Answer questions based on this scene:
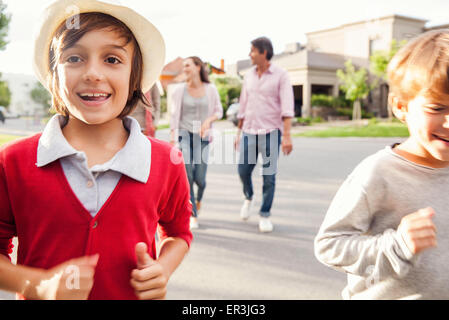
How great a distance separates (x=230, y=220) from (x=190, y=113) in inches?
49.7

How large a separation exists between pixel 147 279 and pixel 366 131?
13.9 m

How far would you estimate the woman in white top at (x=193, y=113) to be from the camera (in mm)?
4102

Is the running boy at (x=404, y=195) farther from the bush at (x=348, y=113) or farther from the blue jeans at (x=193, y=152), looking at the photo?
the bush at (x=348, y=113)

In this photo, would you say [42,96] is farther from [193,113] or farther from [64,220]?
[193,113]

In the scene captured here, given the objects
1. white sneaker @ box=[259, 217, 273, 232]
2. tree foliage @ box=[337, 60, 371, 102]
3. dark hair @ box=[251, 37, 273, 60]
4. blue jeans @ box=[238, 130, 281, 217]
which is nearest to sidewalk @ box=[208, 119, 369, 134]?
tree foliage @ box=[337, 60, 371, 102]

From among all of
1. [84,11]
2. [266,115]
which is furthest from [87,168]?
[266,115]

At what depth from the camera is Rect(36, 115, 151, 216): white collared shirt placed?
3.25 ft

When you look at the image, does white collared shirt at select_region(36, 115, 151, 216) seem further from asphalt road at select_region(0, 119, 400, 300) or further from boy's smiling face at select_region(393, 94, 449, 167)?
asphalt road at select_region(0, 119, 400, 300)

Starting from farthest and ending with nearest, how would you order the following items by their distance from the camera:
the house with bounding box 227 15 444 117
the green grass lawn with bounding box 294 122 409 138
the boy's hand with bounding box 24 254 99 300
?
the green grass lawn with bounding box 294 122 409 138
the house with bounding box 227 15 444 117
the boy's hand with bounding box 24 254 99 300

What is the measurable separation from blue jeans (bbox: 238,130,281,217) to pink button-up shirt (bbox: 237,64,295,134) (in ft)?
0.25

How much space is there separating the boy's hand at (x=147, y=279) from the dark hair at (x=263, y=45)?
10.7 feet

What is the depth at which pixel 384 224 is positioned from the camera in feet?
3.84

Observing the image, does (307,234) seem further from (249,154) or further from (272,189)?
(249,154)
